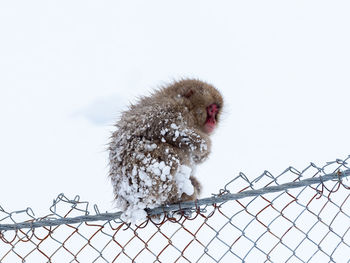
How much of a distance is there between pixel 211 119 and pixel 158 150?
0.67m

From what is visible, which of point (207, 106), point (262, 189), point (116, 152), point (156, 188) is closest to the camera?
point (262, 189)

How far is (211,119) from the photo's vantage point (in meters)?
2.68

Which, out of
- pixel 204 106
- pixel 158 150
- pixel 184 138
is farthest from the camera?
pixel 204 106

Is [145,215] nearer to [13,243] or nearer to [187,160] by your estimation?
[187,160]

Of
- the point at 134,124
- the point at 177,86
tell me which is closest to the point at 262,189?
the point at 134,124

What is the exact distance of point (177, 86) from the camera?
9.07 feet

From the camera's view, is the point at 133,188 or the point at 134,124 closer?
the point at 133,188

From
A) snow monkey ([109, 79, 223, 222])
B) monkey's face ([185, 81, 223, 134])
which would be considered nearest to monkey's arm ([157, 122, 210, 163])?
snow monkey ([109, 79, 223, 222])

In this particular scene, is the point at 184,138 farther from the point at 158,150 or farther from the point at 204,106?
the point at 204,106

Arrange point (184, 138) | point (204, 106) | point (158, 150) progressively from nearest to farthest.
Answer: point (158, 150)
point (184, 138)
point (204, 106)

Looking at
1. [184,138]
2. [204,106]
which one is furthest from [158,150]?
[204,106]

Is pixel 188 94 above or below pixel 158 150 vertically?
above

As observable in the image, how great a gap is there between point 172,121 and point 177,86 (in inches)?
19.8

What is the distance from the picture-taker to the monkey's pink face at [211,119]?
264cm
